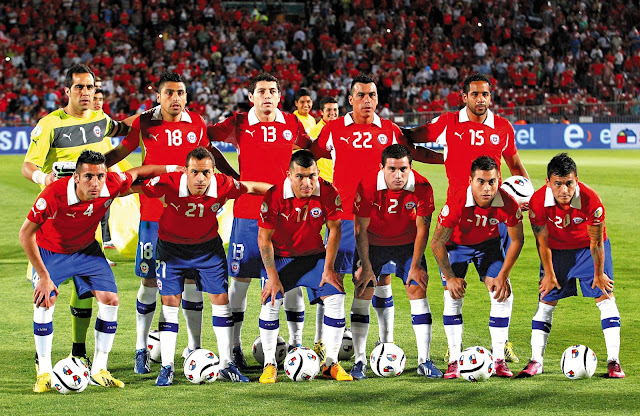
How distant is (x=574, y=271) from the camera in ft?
21.3

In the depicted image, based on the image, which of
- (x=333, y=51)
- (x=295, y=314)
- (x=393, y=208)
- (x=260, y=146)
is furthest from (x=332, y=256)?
(x=333, y=51)

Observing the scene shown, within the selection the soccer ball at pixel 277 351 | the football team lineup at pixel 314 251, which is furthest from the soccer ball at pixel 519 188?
the soccer ball at pixel 277 351

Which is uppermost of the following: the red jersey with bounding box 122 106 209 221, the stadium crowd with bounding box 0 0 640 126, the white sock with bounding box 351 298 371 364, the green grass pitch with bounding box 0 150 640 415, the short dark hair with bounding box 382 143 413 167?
the stadium crowd with bounding box 0 0 640 126

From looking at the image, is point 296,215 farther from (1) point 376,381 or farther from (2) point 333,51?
(2) point 333,51

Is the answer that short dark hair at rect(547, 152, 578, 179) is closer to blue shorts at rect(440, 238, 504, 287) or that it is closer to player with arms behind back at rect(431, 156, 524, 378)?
player with arms behind back at rect(431, 156, 524, 378)

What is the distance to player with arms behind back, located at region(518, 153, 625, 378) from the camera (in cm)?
636

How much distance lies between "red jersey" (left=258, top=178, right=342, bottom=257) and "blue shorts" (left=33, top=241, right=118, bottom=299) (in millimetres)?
1168

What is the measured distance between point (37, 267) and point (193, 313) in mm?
1240

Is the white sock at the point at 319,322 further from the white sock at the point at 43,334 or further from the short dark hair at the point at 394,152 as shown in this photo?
the white sock at the point at 43,334

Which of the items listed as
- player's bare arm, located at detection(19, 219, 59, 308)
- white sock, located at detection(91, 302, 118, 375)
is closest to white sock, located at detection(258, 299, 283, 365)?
white sock, located at detection(91, 302, 118, 375)

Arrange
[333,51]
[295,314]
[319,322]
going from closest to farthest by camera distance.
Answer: [295,314] → [319,322] → [333,51]

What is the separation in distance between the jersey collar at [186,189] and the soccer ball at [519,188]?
2193 mm

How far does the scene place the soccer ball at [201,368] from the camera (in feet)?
20.5

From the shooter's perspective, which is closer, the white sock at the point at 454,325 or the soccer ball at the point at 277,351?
the white sock at the point at 454,325
